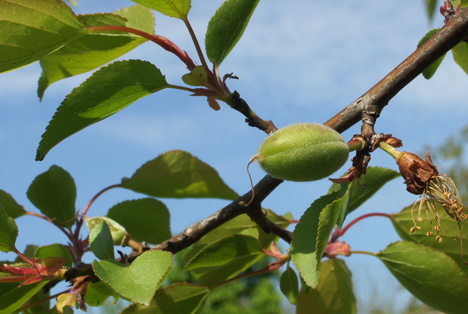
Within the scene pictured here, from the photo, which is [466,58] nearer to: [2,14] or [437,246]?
[437,246]

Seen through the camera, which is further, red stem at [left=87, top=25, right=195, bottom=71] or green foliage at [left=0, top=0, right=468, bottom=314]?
red stem at [left=87, top=25, right=195, bottom=71]

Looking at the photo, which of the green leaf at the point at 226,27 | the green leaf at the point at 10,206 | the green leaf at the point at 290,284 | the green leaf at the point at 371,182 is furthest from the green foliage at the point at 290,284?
the green leaf at the point at 10,206

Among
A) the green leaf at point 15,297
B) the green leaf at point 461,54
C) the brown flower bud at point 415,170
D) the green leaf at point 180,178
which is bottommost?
the green leaf at point 15,297

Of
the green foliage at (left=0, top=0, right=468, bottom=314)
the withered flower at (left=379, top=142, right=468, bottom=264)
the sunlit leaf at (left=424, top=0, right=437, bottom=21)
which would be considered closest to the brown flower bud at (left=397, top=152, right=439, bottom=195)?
the withered flower at (left=379, top=142, right=468, bottom=264)

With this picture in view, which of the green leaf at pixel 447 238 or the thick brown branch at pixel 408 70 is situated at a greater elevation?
the thick brown branch at pixel 408 70

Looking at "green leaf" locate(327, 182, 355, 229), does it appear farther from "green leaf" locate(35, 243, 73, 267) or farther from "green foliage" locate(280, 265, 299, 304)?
"green leaf" locate(35, 243, 73, 267)

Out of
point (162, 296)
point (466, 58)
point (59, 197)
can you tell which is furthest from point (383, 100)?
point (59, 197)

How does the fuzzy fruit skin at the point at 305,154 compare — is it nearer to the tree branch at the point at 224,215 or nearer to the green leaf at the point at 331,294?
the tree branch at the point at 224,215
